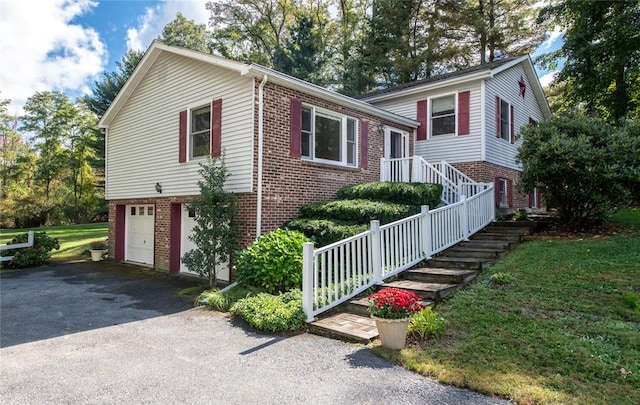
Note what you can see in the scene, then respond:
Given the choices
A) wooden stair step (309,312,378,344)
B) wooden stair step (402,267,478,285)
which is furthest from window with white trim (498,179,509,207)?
wooden stair step (309,312,378,344)

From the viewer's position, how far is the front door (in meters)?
11.1

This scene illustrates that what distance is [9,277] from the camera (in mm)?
9867

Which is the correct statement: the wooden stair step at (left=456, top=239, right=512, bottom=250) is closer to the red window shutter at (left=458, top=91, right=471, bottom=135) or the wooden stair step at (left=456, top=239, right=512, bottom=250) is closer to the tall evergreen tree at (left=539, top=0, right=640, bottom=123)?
the red window shutter at (left=458, top=91, right=471, bottom=135)

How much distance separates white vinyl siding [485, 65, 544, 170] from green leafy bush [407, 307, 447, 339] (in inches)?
328

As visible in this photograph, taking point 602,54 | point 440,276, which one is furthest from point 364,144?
point 602,54

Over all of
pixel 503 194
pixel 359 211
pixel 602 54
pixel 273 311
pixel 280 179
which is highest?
pixel 602 54

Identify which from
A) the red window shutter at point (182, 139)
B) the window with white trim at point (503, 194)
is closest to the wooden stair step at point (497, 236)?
the window with white trim at point (503, 194)

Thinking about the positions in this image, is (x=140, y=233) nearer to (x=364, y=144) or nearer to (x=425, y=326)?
(x=364, y=144)

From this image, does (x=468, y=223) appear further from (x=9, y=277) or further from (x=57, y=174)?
(x=57, y=174)

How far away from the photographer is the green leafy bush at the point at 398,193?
898cm

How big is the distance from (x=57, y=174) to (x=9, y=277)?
79.9ft

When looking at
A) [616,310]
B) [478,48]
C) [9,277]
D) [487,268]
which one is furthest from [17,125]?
[616,310]

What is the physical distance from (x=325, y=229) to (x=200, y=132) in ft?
14.7

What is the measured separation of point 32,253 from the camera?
38.1ft
